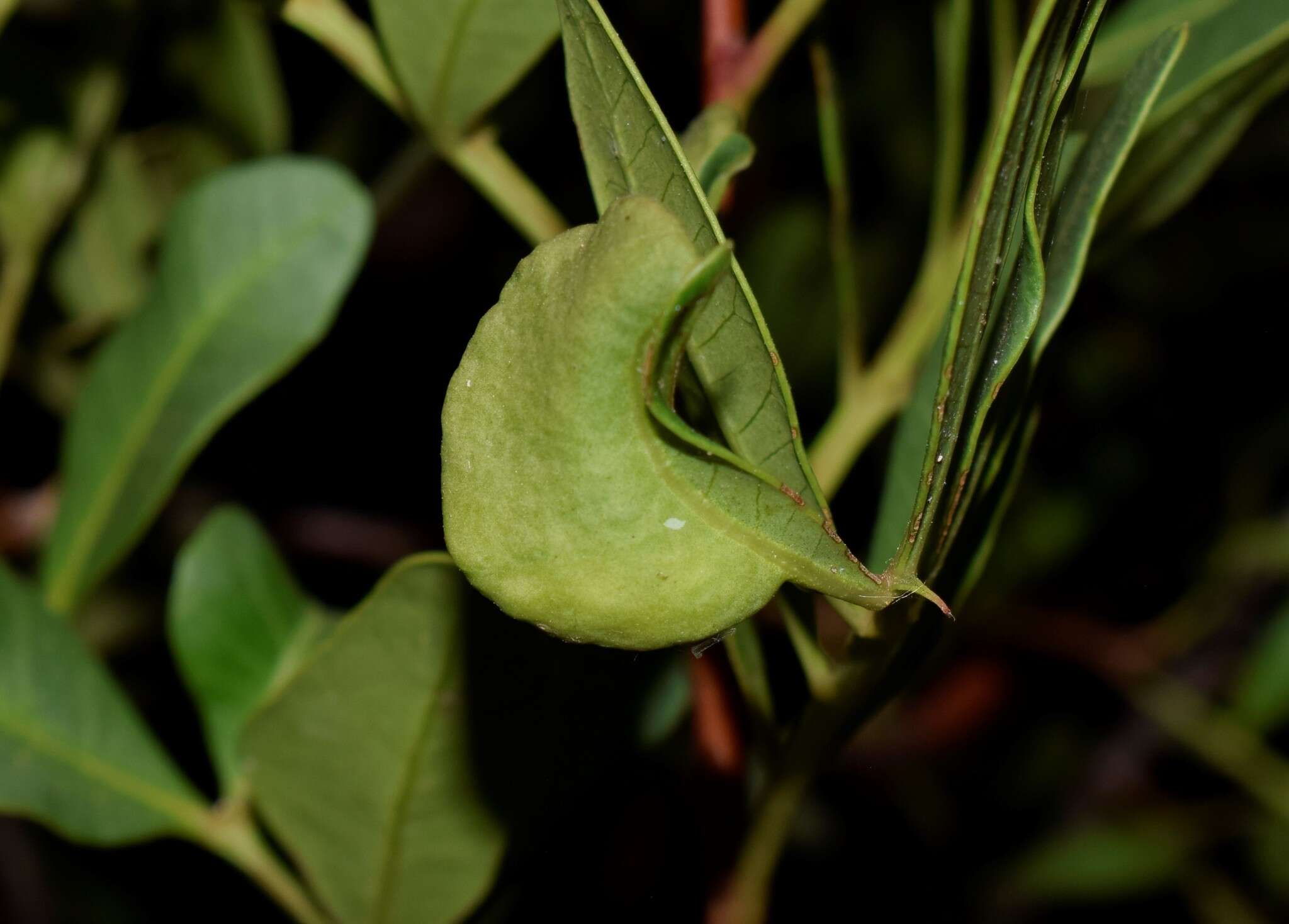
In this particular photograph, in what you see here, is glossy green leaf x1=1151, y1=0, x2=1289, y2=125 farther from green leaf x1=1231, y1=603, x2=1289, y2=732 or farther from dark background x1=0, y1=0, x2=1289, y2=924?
green leaf x1=1231, y1=603, x2=1289, y2=732

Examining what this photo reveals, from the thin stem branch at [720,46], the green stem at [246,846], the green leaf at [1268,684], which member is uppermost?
the thin stem branch at [720,46]

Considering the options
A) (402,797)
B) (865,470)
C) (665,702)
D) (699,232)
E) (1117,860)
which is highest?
(699,232)

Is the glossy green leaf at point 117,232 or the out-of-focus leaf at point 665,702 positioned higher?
the glossy green leaf at point 117,232

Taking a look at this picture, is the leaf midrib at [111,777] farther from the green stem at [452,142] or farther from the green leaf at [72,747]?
the green stem at [452,142]

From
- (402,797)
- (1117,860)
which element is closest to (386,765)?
(402,797)

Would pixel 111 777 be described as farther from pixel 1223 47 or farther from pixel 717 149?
pixel 1223 47

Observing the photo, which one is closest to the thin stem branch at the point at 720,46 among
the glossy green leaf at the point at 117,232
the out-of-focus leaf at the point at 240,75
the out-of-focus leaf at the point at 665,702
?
the out-of-focus leaf at the point at 665,702
